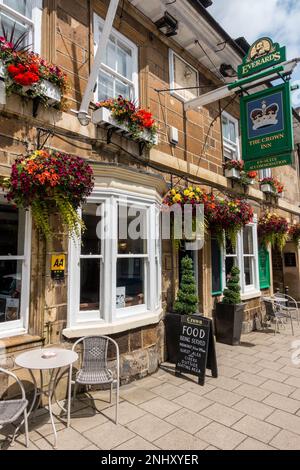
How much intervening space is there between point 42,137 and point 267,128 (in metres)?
4.12

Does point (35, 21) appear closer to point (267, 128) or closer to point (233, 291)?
point (267, 128)

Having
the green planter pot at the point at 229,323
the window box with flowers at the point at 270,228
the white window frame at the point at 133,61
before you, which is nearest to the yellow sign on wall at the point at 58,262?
the white window frame at the point at 133,61

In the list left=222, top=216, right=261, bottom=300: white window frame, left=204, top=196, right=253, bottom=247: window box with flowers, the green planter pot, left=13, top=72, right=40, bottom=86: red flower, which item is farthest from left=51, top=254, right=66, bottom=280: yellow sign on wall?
left=222, top=216, right=261, bottom=300: white window frame

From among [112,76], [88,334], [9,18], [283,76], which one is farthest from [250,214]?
[9,18]

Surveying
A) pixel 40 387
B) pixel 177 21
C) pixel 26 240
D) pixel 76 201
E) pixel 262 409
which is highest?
pixel 177 21

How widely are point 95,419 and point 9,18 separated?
4957 mm

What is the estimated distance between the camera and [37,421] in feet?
11.1

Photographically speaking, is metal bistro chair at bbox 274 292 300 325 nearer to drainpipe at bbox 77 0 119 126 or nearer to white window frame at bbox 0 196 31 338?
white window frame at bbox 0 196 31 338

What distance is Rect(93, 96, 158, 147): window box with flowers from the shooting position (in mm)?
4461

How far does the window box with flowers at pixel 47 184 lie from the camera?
3217 millimetres

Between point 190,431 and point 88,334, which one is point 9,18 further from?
point 190,431

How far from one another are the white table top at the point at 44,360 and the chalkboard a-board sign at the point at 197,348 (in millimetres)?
1973

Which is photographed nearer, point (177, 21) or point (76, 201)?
point (76, 201)

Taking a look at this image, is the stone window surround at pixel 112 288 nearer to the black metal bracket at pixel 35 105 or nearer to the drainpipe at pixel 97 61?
the drainpipe at pixel 97 61
